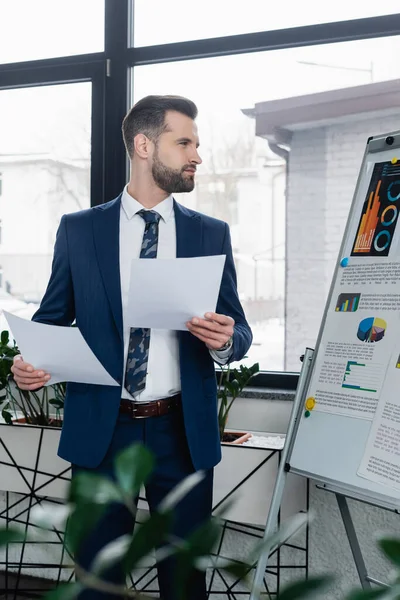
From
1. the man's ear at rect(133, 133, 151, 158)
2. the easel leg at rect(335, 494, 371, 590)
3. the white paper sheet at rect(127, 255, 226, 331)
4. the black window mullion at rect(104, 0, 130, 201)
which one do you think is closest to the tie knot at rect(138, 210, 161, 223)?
the man's ear at rect(133, 133, 151, 158)

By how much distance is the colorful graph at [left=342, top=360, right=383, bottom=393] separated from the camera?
1.76 m

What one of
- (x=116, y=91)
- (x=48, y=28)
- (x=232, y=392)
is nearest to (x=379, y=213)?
(x=232, y=392)

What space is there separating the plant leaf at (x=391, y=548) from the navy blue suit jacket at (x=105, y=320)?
1.46 metres

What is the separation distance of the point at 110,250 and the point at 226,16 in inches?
58.6

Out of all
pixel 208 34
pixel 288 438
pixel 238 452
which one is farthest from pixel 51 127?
pixel 288 438

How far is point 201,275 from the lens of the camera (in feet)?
5.05

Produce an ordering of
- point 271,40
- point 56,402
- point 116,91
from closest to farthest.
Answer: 1. point 56,402
2. point 271,40
3. point 116,91

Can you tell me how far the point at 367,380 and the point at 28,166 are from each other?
6.71 ft

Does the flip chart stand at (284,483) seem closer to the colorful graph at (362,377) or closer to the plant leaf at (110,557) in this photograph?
the colorful graph at (362,377)

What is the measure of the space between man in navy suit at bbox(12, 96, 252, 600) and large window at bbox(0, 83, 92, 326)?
1239 millimetres

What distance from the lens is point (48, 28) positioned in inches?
125

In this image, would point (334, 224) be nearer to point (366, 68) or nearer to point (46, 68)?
point (366, 68)

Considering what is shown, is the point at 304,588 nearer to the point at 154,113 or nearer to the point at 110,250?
the point at 110,250

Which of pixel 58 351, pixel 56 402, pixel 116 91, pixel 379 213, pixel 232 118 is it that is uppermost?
pixel 116 91
